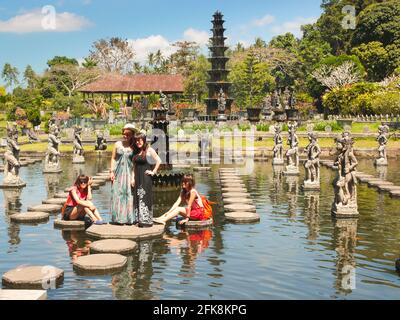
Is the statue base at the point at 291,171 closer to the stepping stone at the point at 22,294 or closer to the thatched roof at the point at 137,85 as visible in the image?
the stepping stone at the point at 22,294

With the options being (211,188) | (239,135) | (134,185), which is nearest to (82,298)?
(134,185)

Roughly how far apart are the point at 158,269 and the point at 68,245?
8.74ft

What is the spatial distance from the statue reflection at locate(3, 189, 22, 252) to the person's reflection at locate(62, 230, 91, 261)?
1.09m

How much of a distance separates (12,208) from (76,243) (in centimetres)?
530

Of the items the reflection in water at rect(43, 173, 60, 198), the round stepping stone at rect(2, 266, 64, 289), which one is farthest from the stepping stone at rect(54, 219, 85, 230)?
the reflection in water at rect(43, 173, 60, 198)

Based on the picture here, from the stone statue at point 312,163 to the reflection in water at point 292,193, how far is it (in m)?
0.59

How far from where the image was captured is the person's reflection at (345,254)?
8156 millimetres

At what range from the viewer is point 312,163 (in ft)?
59.6

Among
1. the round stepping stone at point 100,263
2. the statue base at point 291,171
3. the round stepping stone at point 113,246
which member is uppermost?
the statue base at point 291,171

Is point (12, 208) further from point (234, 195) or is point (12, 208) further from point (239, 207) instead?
point (234, 195)

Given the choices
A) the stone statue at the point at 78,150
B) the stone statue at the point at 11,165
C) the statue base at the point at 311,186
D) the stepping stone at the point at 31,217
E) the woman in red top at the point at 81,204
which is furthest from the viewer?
the stone statue at the point at 78,150

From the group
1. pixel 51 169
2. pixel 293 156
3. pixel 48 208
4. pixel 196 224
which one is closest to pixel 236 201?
pixel 196 224

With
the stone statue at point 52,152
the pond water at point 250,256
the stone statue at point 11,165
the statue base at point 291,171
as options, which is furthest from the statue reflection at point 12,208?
the statue base at point 291,171

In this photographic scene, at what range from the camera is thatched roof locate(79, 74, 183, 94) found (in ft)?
206
